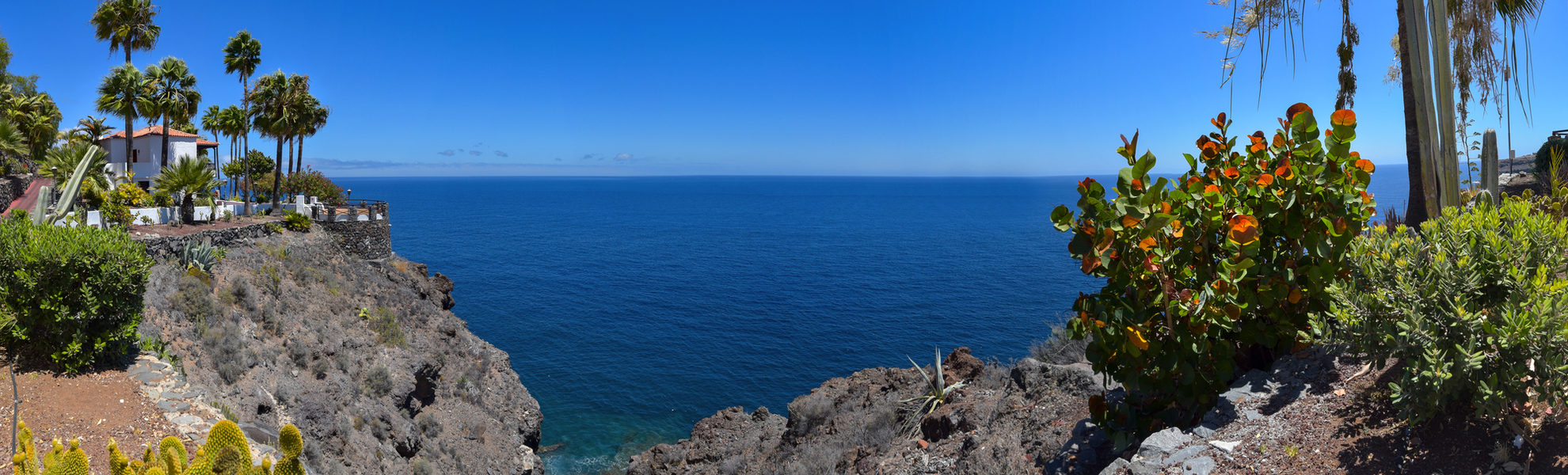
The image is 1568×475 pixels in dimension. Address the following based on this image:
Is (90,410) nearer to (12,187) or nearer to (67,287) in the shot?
(67,287)

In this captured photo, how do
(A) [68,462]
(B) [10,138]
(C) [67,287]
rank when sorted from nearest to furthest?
(A) [68,462], (C) [67,287], (B) [10,138]

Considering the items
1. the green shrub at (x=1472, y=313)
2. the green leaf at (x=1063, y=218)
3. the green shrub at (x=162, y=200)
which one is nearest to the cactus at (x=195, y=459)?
the green leaf at (x=1063, y=218)

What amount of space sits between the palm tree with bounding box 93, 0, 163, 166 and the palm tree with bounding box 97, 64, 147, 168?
2.98 meters

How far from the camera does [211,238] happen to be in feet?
84.3

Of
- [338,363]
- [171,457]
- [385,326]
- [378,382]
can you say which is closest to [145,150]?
[385,326]

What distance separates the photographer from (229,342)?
1861 centimetres

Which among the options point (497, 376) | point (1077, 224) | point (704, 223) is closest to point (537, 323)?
point (497, 376)

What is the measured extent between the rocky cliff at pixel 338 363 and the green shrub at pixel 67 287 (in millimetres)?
1803

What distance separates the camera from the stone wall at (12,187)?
1500 inches

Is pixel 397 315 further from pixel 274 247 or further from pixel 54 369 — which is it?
pixel 54 369

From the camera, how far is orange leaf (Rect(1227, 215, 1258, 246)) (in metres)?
6.40

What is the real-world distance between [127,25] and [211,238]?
2068 centimetres

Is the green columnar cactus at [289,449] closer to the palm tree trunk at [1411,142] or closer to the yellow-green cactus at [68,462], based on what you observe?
the yellow-green cactus at [68,462]

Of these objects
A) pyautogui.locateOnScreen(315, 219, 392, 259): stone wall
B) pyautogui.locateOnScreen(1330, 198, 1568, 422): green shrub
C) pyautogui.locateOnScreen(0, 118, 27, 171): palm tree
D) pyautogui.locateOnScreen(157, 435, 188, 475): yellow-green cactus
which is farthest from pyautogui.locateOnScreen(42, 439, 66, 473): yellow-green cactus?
pyautogui.locateOnScreen(0, 118, 27, 171): palm tree
